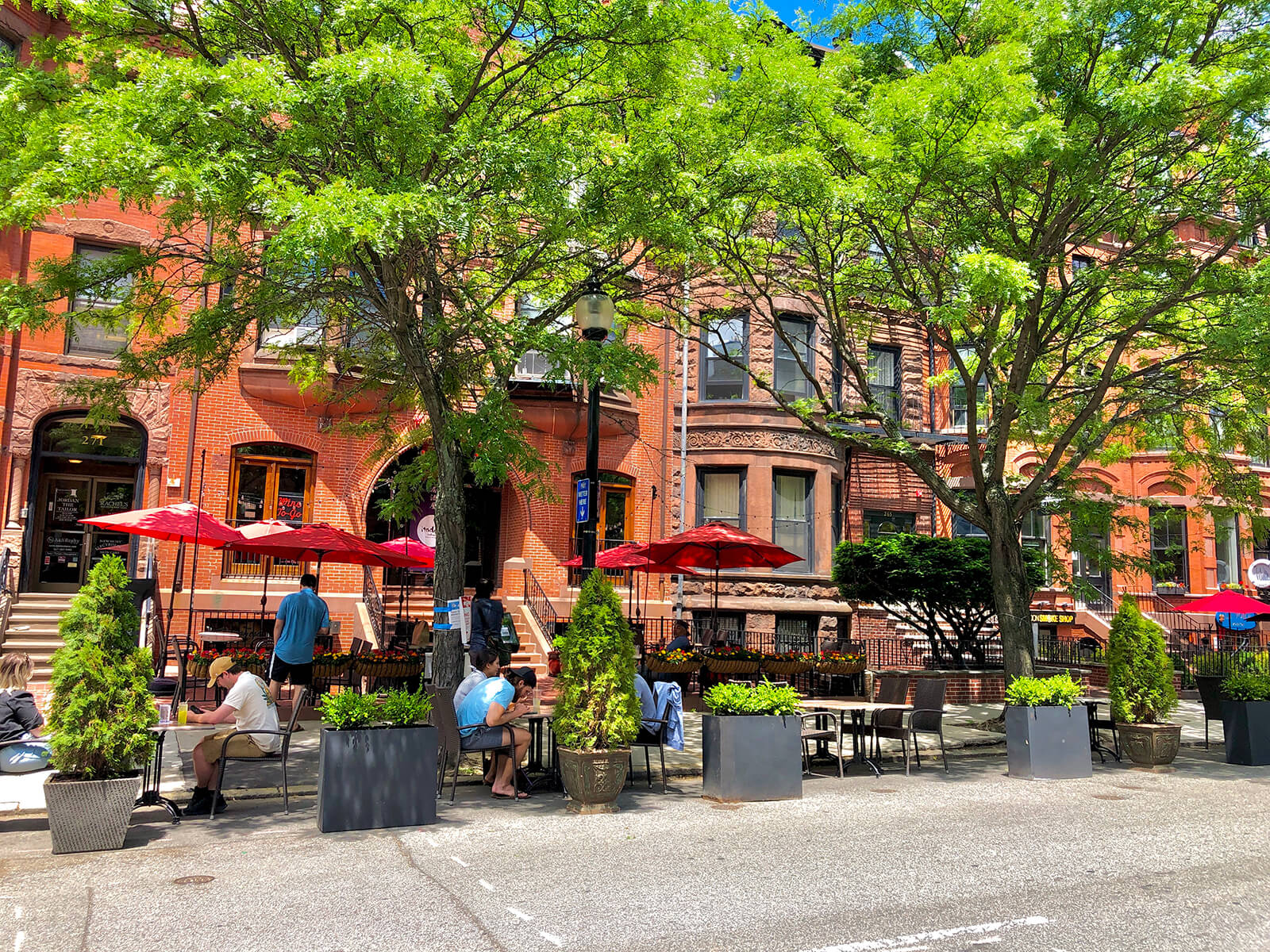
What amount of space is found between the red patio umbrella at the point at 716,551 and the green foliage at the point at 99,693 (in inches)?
387

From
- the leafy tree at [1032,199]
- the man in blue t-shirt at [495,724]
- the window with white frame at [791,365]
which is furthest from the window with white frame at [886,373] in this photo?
the man in blue t-shirt at [495,724]

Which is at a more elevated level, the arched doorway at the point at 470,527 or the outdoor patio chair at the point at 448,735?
the arched doorway at the point at 470,527

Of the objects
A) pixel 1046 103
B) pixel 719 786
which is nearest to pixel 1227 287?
pixel 1046 103

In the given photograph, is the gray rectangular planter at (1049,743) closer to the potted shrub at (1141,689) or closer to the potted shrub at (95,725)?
the potted shrub at (1141,689)

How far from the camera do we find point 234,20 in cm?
1058

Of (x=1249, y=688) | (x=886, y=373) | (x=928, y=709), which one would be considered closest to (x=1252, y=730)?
(x=1249, y=688)

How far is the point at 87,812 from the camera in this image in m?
6.90

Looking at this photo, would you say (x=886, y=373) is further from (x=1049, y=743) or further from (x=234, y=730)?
(x=234, y=730)

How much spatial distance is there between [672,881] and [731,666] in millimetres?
9187

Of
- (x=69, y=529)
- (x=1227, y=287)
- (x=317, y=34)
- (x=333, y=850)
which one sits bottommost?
(x=333, y=850)

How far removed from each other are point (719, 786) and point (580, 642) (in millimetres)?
1978

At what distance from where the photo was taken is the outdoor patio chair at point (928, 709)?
11.4 metres

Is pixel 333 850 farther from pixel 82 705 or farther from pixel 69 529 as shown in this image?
pixel 69 529

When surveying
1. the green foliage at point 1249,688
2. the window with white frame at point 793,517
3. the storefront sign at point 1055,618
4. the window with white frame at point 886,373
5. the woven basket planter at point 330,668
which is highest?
the window with white frame at point 886,373
